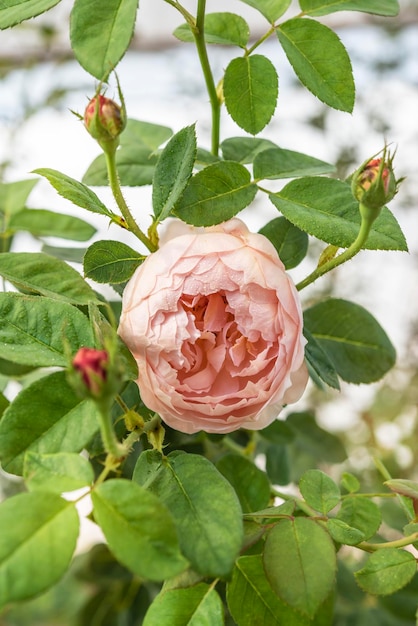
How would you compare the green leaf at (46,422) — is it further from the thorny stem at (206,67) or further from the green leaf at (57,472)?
the thorny stem at (206,67)

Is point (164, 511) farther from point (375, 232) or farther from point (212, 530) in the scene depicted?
point (375, 232)

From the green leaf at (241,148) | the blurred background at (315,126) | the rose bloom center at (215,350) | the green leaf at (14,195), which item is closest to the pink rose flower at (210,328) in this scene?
the rose bloom center at (215,350)

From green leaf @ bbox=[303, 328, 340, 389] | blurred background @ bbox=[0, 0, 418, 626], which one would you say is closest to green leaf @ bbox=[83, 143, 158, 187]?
green leaf @ bbox=[303, 328, 340, 389]

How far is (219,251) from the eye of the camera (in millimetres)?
311

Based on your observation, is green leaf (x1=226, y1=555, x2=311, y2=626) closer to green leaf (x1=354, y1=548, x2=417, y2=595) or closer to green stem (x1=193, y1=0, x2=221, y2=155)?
green leaf (x1=354, y1=548, x2=417, y2=595)

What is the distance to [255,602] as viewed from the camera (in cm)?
33

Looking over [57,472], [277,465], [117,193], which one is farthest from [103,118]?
[277,465]

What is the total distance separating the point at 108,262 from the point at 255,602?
166 millimetres

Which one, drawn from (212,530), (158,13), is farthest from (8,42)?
(212,530)

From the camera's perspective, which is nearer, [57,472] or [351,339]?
[57,472]

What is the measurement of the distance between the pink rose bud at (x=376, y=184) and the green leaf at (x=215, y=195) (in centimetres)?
7

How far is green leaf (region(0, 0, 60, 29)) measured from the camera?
313 millimetres

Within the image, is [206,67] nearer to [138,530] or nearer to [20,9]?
[20,9]

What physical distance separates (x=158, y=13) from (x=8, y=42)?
29 centimetres
